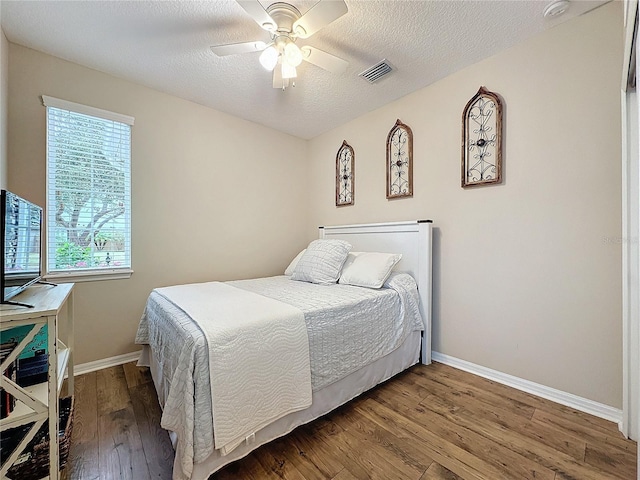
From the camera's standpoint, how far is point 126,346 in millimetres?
2479

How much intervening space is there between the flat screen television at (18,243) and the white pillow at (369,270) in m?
2.03

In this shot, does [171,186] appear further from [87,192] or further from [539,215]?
[539,215]

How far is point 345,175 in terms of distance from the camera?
3.42m

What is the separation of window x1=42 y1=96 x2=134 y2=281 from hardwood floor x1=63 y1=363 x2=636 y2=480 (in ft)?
3.41

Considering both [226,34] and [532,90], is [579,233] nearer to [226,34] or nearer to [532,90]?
[532,90]

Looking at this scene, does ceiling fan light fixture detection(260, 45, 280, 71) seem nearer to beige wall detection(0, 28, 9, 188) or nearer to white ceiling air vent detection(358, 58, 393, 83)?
white ceiling air vent detection(358, 58, 393, 83)

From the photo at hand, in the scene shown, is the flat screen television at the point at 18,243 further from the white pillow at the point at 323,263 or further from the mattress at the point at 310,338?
the white pillow at the point at 323,263

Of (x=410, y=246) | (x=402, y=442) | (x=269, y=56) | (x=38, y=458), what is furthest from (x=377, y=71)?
(x=38, y=458)

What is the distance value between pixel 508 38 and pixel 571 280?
71.0 inches

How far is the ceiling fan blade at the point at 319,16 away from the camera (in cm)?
140

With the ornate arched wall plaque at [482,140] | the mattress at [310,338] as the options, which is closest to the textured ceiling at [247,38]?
the ornate arched wall plaque at [482,140]

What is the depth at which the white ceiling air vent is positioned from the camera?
7.32 feet

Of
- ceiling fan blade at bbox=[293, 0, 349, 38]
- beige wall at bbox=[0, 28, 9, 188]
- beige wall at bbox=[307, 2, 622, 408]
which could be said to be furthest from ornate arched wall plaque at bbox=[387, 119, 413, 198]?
beige wall at bbox=[0, 28, 9, 188]

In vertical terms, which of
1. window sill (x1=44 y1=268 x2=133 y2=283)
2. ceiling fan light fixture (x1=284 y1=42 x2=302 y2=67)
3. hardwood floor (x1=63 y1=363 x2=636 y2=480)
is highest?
ceiling fan light fixture (x1=284 y1=42 x2=302 y2=67)
